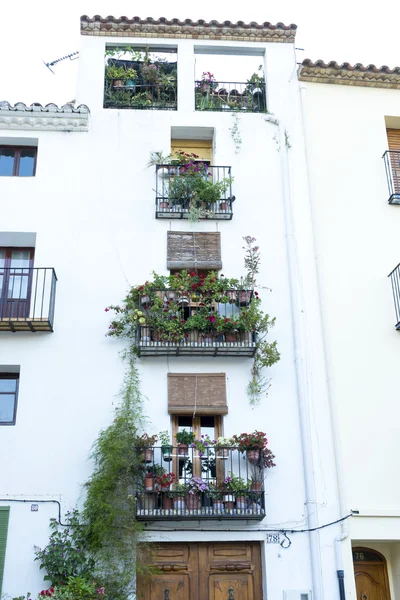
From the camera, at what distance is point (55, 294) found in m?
14.2

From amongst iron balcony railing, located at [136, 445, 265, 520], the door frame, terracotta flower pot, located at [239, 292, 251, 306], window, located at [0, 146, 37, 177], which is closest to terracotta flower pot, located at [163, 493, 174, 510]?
iron balcony railing, located at [136, 445, 265, 520]

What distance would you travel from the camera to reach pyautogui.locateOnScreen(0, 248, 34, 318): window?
14633 millimetres

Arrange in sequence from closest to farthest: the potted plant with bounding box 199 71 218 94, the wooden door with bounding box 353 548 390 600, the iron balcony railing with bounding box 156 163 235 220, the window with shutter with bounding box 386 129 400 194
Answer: the wooden door with bounding box 353 548 390 600, the iron balcony railing with bounding box 156 163 235 220, the window with shutter with bounding box 386 129 400 194, the potted plant with bounding box 199 71 218 94

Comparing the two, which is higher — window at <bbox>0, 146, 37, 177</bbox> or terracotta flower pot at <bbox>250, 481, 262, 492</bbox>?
window at <bbox>0, 146, 37, 177</bbox>

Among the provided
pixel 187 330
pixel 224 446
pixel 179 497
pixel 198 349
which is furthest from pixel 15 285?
pixel 179 497

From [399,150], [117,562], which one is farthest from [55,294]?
[399,150]

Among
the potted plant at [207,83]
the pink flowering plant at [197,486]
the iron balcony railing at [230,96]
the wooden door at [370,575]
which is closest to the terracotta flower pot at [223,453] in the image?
the pink flowering plant at [197,486]

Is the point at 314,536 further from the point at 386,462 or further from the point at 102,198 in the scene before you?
the point at 102,198

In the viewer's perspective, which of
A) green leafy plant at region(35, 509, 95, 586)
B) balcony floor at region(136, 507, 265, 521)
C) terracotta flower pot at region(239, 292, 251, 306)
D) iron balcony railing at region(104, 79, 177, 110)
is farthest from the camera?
iron balcony railing at region(104, 79, 177, 110)

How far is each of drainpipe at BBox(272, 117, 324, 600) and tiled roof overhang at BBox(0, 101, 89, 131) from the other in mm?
3883

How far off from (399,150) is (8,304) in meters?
8.64

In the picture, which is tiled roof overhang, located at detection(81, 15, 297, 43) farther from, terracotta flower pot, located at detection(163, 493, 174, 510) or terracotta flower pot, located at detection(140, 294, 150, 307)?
terracotta flower pot, located at detection(163, 493, 174, 510)

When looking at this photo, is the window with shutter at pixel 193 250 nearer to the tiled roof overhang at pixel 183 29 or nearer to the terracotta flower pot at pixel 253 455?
the terracotta flower pot at pixel 253 455

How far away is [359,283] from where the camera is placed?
14703 millimetres
